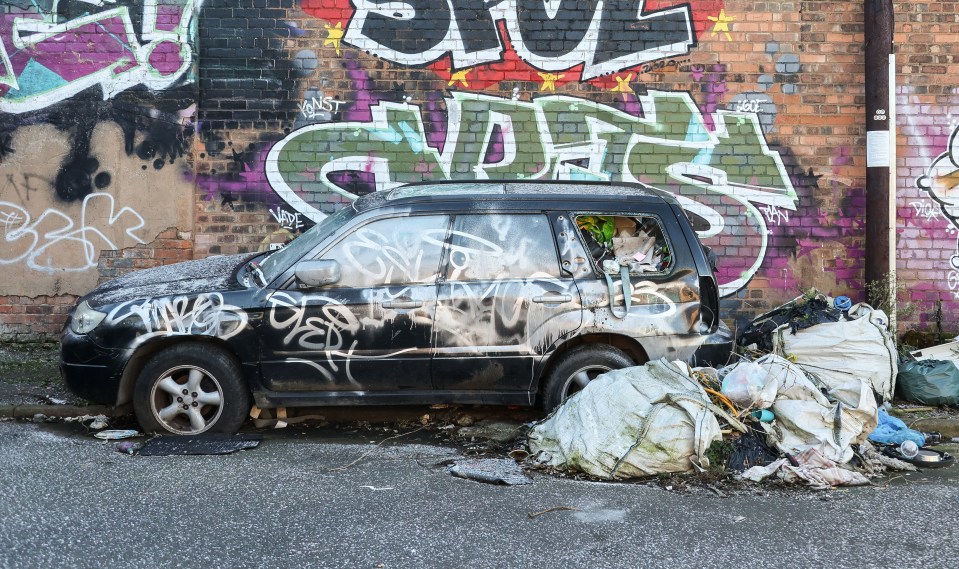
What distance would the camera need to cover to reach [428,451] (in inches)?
233

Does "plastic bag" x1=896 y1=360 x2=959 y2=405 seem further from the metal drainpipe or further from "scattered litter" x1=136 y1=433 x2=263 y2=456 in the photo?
"scattered litter" x1=136 y1=433 x2=263 y2=456

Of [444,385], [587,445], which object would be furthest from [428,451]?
[587,445]

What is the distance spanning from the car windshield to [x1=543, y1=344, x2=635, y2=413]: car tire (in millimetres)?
1775

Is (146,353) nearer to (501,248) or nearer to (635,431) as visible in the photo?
(501,248)

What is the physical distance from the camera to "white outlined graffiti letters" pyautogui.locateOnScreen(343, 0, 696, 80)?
29.7 ft

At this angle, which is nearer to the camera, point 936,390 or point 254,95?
point 936,390

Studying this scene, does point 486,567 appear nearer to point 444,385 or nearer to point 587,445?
point 587,445

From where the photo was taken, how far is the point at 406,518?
4648 millimetres

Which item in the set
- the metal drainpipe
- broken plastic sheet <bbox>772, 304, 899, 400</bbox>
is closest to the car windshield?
broken plastic sheet <bbox>772, 304, 899, 400</bbox>

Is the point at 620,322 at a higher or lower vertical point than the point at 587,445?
higher

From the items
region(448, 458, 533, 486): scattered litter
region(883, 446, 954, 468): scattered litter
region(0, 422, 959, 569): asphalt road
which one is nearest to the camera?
region(0, 422, 959, 569): asphalt road

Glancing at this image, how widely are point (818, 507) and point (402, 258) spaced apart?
2986 millimetres

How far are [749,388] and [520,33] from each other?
4.79m

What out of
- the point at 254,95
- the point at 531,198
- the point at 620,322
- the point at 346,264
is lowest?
the point at 620,322
